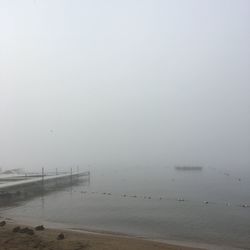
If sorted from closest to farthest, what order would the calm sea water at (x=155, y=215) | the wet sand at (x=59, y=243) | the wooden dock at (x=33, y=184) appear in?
1. the wet sand at (x=59, y=243)
2. the calm sea water at (x=155, y=215)
3. the wooden dock at (x=33, y=184)

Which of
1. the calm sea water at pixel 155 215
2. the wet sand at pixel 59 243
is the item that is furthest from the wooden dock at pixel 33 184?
the wet sand at pixel 59 243

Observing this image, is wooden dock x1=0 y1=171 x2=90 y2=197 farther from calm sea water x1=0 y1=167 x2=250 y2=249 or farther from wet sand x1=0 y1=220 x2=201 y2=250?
wet sand x1=0 y1=220 x2=201 y2=250

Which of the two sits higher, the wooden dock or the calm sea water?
the wooden dock

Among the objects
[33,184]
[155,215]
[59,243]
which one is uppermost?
[33,184]

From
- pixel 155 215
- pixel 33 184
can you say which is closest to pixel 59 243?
pixel 155 215

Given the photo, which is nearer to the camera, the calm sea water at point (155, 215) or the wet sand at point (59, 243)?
the wet sand at point (59, 243)

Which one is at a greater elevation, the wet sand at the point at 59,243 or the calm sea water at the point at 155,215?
the wet sand at the point at 59,243

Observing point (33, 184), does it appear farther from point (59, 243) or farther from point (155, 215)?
point (59, 243)

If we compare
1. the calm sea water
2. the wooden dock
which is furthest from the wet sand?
the wooden dock

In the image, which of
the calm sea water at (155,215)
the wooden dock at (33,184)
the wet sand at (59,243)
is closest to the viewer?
the wet sand at (59,243)

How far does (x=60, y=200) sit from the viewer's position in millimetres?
49938

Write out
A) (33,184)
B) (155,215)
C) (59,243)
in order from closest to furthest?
(59,243), (155,215), (33,184)

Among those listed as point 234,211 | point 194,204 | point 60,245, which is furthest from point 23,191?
point 60,245

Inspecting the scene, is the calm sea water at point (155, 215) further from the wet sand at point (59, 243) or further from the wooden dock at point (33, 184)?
the wet sand at point (59, 243)
